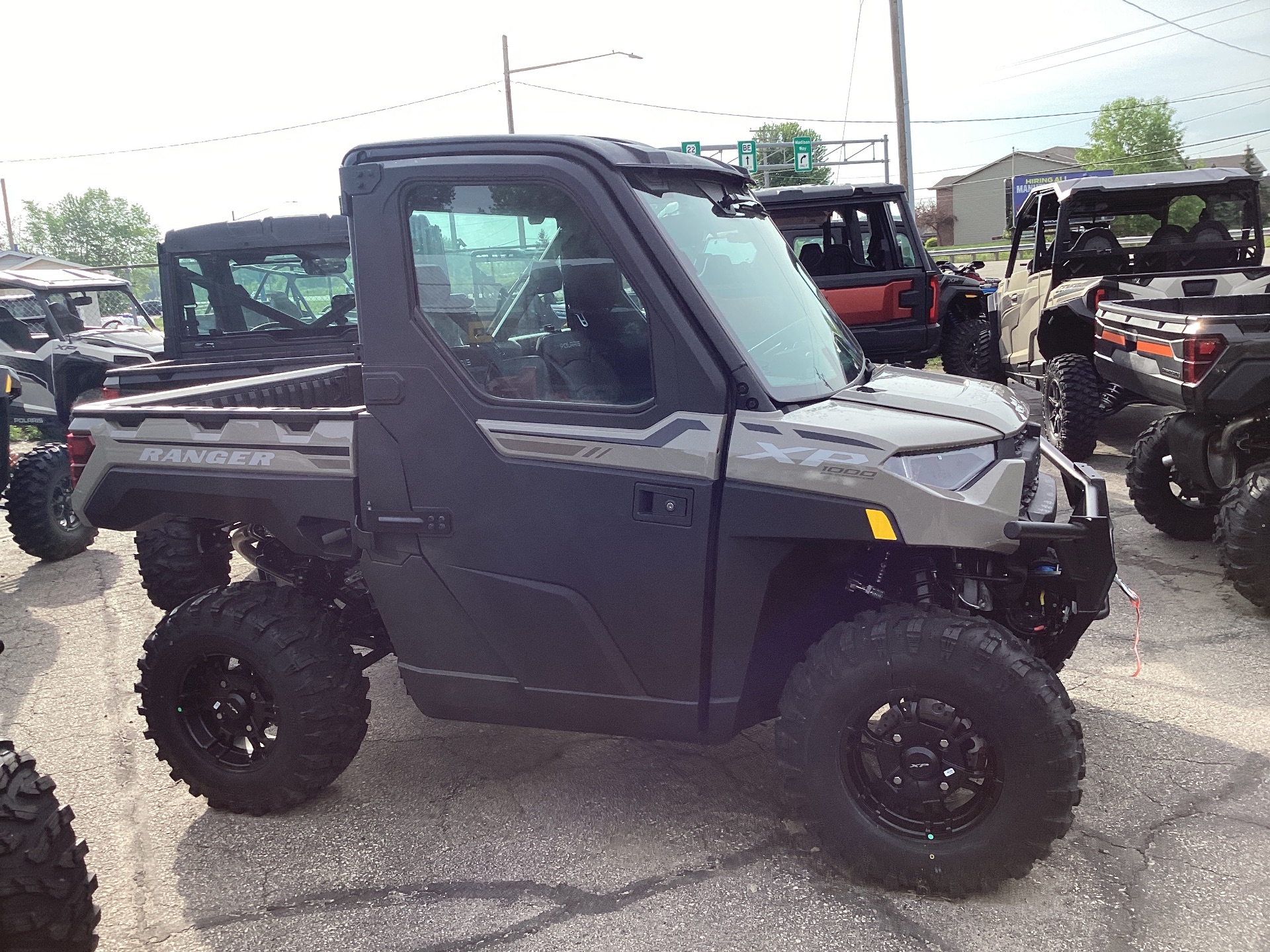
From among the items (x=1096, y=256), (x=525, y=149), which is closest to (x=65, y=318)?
(x=525, y=149)

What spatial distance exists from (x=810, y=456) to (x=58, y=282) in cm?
1115

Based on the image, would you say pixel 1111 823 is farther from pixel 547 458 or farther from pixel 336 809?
pixel 336 809

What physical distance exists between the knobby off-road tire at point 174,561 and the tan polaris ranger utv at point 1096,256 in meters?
6.46

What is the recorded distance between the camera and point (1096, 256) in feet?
30.2

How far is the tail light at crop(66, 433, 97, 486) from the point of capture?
3.73 metres

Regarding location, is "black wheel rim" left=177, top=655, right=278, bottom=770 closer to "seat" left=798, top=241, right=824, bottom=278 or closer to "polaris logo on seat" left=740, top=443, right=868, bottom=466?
"polaris logo on seat" left=740, top=443, right=868, bottom=466

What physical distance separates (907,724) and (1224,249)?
8.02 meters

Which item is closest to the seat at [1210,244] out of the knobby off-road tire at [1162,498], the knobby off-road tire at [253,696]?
the knobby off-road tire at [1162,498]

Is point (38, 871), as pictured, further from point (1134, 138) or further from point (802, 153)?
point (1134, 138)

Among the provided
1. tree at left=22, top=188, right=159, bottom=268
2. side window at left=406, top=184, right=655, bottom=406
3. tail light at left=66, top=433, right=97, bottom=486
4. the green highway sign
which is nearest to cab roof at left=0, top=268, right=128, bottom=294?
tail light at left=66, top=433, right=97, bottom=486

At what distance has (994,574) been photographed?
10.1ft

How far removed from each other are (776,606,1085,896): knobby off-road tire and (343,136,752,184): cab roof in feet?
4.97

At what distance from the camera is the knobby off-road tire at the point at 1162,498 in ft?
19.7

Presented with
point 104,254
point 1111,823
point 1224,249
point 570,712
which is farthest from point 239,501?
point 104,254
